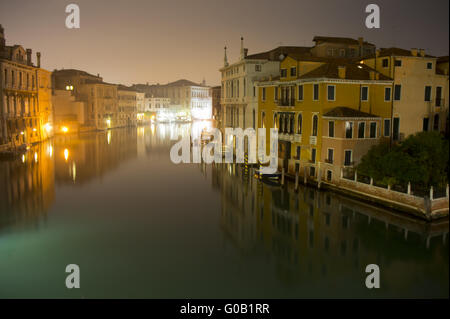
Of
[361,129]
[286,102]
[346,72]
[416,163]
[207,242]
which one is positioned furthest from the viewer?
[286,102]

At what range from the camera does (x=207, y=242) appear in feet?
37.9

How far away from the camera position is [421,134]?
14711mm

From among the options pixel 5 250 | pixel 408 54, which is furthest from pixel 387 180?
pixel 5 250

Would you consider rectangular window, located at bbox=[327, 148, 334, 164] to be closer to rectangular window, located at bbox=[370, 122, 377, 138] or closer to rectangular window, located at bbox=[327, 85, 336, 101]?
rectangular window, located at bbox=[370, 122, 377, 138]

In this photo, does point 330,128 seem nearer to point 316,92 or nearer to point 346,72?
point 316,92

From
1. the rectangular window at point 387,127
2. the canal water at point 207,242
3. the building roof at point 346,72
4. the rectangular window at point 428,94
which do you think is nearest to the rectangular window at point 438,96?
the rectangular window at point 428,94

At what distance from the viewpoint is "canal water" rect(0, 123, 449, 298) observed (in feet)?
29.0

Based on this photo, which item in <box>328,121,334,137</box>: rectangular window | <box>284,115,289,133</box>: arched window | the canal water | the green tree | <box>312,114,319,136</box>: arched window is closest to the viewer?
the canal water

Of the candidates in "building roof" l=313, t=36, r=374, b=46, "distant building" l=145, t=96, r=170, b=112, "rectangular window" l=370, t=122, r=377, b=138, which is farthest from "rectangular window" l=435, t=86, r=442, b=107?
"distant building" l=145, t=96, r=170, b=112

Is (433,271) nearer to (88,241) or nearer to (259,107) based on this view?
(88,241)

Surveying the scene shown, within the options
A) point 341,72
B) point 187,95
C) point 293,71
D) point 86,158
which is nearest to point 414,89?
point 341,72

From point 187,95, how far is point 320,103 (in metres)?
78.3

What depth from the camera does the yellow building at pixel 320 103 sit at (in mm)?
16938

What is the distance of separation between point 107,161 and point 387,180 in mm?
18471
